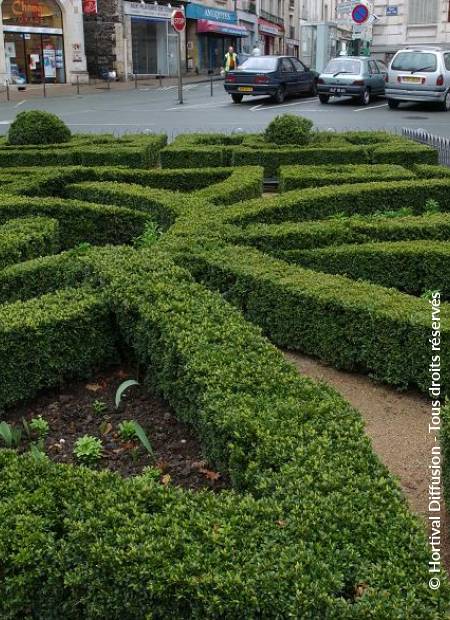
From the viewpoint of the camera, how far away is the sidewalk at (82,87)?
97.7 feet

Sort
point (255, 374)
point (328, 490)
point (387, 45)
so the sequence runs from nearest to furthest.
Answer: point (328, 490) → point (255, 374) → point (387, 45)

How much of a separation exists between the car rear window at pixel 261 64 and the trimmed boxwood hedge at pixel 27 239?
19247mm

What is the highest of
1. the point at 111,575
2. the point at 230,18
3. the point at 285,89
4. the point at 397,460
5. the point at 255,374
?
the point at 230,18

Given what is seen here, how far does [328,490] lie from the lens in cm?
301

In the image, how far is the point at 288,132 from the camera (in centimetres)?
1230

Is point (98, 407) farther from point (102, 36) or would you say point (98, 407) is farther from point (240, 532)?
point (102, 36)

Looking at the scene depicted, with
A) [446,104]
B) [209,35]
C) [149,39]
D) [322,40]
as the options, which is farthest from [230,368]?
[209,35]

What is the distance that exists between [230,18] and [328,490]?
4864cm

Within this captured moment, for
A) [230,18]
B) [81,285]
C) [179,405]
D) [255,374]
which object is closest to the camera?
[255,374]

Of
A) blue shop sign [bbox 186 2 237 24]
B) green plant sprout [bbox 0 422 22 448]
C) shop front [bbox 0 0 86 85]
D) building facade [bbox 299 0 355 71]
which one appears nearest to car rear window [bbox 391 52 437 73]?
building facade [bbox 299 0 355 71]

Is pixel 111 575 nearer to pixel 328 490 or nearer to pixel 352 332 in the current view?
pixel 328 490

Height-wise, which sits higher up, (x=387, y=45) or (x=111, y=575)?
(x=387, y=45)

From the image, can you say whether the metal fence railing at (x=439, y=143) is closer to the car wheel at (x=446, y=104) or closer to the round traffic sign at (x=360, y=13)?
the round traffic sign at (x=360, y=13)

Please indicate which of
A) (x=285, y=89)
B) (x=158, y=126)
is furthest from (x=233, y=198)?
(x=285, y=89)
